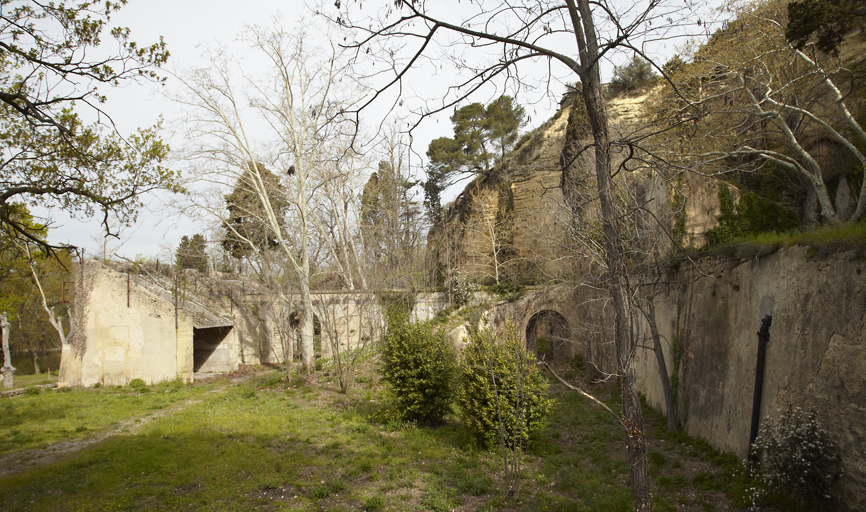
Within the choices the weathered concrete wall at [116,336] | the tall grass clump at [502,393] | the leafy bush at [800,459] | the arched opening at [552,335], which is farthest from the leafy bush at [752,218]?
the weathered concrete wall at [116,336]

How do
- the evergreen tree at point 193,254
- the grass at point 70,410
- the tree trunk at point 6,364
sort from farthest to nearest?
1. the evergreen tree at point 193,254
2. the tree trunk at point 6,364
3. the grass at point 70,410

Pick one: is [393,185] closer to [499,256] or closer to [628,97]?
[499,256]

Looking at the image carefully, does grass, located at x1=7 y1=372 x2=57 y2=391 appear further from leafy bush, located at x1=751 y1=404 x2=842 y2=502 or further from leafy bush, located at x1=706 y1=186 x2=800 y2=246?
leafy bush, located at x1=706 y1=186 x2=800 y2=246

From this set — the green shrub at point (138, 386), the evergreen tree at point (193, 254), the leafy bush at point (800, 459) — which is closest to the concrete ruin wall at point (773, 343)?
the leafy bush at point (800, 459)

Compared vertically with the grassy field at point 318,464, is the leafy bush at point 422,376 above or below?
above

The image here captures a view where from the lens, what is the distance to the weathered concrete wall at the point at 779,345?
5117 millimetres

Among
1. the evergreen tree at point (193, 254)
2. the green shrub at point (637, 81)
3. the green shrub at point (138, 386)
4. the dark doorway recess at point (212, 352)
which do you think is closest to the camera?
the green shrub at point (138, 386)

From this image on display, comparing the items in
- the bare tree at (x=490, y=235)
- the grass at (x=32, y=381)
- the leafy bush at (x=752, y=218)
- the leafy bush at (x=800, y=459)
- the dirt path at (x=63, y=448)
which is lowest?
the grass at (x=32, y=381)

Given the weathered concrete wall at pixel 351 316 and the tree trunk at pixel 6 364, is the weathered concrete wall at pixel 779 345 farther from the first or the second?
the tree trunk at pixel 6 364

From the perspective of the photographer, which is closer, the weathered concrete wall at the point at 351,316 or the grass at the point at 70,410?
the grass at the point at 70,410

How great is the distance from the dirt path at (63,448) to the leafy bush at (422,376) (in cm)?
584

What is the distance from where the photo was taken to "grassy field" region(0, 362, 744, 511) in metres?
6.70

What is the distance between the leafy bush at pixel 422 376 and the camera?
10.6 metres

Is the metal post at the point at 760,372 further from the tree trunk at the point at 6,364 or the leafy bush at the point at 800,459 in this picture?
the tree trunk at the point at 6,364
